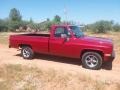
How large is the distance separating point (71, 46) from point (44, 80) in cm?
209

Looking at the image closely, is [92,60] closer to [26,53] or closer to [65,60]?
[65,60]

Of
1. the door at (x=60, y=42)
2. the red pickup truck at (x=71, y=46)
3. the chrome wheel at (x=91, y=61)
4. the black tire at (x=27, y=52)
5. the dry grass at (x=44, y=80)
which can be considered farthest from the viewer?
the black tire at (x=27, y=52)

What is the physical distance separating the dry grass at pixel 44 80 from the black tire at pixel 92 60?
3.00ft

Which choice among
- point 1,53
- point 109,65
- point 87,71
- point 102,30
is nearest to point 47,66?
point 87,71

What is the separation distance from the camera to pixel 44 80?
9.49 metres

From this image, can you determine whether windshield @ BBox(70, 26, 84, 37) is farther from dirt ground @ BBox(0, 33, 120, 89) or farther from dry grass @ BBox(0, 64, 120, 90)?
dry grass @ BBox(0, 64, 120, 90)

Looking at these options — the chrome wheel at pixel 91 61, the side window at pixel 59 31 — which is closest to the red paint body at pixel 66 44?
the side window at pixel 59 31

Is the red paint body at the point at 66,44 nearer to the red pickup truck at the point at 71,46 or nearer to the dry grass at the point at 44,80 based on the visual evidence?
the red pickup truck at the point at 71,46

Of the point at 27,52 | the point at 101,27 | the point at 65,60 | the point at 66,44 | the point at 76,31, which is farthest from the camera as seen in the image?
the point at 101,27

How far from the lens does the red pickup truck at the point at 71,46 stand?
32.2ft

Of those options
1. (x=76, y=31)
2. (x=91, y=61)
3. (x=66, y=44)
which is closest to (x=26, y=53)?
(x=66, y=44)

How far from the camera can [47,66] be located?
10.7 m

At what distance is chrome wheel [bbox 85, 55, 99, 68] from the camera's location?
1001 centimetres

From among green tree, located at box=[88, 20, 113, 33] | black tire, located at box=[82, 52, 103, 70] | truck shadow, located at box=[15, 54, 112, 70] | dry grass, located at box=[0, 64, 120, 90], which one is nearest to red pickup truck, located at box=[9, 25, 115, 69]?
black tire, located at box=[82, 52, 103, 70]
